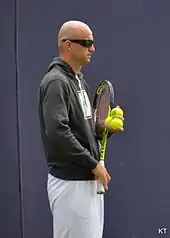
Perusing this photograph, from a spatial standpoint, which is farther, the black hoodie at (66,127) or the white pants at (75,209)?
the white pants at (75,209)

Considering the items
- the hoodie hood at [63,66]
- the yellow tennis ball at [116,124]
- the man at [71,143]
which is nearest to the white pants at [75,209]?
the man at [71,143]

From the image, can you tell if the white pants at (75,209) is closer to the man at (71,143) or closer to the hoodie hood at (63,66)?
the man at (71,143)

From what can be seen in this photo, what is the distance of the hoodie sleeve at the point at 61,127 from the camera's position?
7.12 ft

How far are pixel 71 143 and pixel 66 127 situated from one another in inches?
3.0

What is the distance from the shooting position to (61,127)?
7.10 ft

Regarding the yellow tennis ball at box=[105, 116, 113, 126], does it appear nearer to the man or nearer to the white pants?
the man

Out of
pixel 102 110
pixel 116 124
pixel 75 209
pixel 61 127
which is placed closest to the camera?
pixel 61 127

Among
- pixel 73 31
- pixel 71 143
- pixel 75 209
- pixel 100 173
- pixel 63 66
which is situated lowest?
pixel 75 209

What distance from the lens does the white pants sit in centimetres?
230

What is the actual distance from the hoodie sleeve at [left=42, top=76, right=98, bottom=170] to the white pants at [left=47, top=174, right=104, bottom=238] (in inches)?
5.3

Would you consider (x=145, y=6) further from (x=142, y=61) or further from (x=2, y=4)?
(x=2, y=4)

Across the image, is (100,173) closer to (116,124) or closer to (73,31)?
(116,124)

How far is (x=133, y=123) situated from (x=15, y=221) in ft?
3.35

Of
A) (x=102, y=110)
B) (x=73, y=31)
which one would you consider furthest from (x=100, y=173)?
(x=73, y=31)
